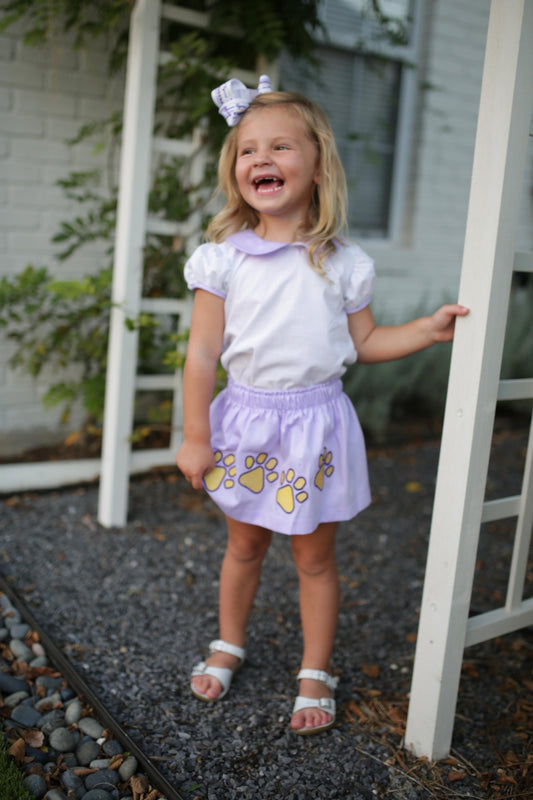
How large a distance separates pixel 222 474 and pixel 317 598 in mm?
427

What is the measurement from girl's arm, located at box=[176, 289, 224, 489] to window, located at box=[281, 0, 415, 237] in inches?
107

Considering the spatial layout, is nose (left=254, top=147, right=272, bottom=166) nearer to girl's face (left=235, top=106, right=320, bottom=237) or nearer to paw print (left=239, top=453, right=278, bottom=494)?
girl's face (left=235, top=106, right=320, bottom=237)

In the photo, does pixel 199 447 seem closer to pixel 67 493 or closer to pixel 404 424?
pixel 67 493

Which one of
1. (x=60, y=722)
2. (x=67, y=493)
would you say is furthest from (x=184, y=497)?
(x=60, y=722)

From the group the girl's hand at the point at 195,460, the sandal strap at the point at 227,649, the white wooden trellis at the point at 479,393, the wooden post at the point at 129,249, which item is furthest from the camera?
the wooden post at the point at 129,249

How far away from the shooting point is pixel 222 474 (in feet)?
5.93

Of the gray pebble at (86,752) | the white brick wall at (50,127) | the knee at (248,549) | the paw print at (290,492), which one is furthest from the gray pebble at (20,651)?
the white brick wall at (50,127)

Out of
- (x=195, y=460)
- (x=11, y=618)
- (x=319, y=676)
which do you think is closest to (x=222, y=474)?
(x=195, y=460)

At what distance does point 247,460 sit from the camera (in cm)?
177

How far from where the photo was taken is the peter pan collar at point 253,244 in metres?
1.75

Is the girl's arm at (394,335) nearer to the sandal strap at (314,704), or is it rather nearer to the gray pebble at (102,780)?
the sandal strap at (314,704)

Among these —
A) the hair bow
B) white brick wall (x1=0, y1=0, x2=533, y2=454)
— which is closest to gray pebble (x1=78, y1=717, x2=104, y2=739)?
the hair bow

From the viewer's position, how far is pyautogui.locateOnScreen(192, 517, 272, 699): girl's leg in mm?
1938

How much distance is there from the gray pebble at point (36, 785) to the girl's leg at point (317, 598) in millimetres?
629
